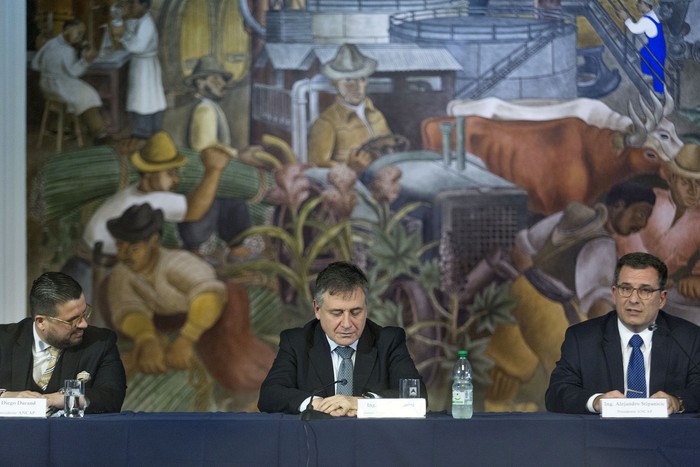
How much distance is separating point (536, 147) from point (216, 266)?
77.6 inches

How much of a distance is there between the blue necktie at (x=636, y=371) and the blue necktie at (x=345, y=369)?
1.04 meters

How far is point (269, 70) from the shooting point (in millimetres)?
6441

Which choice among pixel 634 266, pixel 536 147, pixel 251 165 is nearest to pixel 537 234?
pixel 536 147

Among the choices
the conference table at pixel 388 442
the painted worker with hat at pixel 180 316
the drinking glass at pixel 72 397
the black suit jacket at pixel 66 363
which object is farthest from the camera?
the painted worker with hat at pixel 180 316

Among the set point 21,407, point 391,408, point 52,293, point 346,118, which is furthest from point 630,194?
point 21,407

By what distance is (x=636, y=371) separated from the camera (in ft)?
13.6

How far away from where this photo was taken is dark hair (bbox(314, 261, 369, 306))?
13.3 feet

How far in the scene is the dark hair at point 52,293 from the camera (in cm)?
407

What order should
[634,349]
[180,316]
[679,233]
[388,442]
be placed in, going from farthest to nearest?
[180,316] < [679,233] < [634,349] < [388,442]

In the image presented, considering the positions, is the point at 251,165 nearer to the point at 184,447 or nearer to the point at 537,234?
the point at 537,234

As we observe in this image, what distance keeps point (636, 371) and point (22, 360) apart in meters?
2.31

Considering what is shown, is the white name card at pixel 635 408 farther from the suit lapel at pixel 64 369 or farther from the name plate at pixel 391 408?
the suit lapel at pixel 64 369

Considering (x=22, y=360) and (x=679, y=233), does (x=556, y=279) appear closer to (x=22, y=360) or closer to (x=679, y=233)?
(x=679, y=233)

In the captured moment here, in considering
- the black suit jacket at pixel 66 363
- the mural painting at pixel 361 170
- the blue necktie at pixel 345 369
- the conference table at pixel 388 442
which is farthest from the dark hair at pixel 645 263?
the mural painting at pixel 361 170
